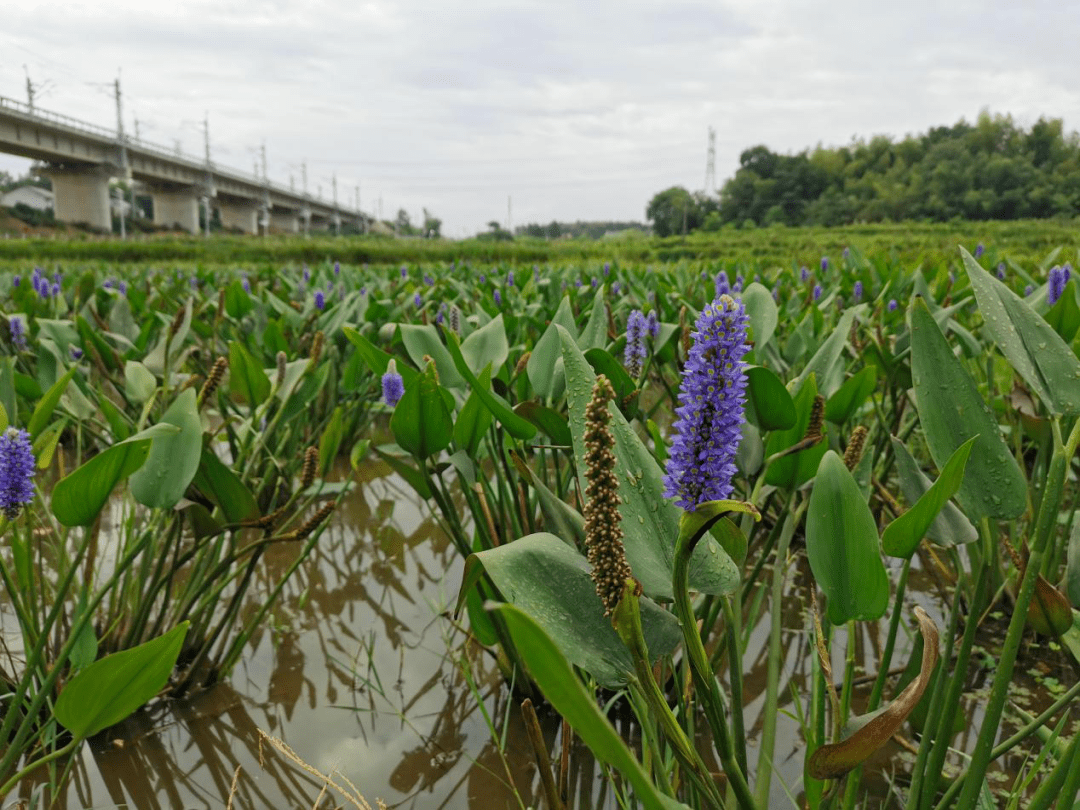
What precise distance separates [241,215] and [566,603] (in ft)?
192

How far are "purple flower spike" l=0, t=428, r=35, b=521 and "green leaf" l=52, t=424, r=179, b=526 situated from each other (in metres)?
0.06

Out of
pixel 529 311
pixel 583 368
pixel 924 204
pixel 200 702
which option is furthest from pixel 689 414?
pixel 924 204

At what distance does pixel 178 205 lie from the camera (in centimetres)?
4412

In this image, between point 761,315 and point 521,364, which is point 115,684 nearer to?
point 521,364

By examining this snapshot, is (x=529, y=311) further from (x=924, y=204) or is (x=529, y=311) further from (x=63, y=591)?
(x=924, y=204)

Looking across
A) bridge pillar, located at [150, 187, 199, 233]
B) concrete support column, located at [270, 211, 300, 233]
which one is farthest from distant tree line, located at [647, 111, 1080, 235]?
concrete support column, located at [270, 211, 300, 233]

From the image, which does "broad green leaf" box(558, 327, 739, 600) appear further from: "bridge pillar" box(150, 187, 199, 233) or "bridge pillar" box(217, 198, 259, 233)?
"bridge pillar" box(217, 198, 259, 233)

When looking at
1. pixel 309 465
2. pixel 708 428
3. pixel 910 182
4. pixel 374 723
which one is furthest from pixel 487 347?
pixel 910 182

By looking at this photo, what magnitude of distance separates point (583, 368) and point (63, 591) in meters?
0.74

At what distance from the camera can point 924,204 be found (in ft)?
121

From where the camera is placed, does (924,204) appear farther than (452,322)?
Yes

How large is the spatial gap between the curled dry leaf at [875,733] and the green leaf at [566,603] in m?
0.16

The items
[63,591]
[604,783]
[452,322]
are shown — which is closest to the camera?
[63,591]

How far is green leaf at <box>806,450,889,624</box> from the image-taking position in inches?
26.6
